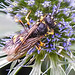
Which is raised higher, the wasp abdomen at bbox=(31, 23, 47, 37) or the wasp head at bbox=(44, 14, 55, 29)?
the wasp head at bbox=(44, 14, 55, 29)

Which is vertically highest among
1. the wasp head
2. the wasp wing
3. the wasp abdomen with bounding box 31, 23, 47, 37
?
the wasp head

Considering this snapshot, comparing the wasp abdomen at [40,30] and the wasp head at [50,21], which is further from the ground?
the wasp head at [50,21]

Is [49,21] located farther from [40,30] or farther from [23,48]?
[23,48]

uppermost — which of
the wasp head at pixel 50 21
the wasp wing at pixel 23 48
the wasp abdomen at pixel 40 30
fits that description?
the wasp head at pixel 50 21

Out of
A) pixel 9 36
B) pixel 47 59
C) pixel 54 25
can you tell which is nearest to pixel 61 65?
pixel 47 59

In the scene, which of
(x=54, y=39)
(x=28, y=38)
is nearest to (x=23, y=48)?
(x=28, y=38)
